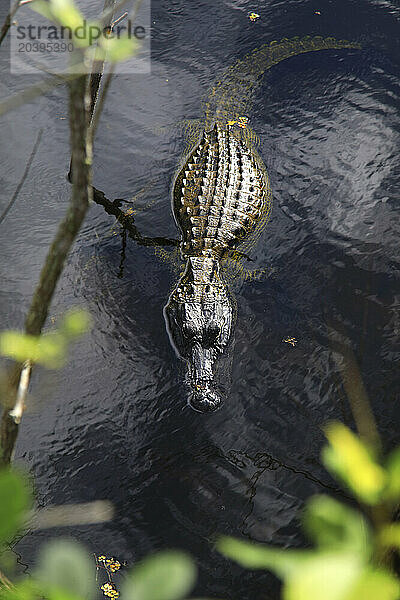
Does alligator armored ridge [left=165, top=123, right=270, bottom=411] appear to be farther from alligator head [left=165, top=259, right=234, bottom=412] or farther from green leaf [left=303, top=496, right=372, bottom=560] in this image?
green leaf [left=303, top=496, right=372, bottom=560]

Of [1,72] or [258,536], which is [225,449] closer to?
[258,536]

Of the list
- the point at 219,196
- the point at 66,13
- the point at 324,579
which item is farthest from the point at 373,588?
the point at 219,196

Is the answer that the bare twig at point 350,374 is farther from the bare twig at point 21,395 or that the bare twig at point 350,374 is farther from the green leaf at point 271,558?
the green leaf at point 271,558

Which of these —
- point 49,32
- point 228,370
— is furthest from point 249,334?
point 49,32

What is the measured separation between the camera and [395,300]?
163 inches

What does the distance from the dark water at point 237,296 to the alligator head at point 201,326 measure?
0.10 metres

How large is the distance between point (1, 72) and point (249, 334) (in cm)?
411

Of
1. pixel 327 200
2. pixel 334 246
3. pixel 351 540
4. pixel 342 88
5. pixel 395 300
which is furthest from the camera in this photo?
pixel 342 88

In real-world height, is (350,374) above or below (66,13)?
below

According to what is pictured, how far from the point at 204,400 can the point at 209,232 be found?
5.44 feet

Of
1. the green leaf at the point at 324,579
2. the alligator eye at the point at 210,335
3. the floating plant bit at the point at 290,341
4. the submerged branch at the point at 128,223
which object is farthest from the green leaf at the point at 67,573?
the submerged branch at the point at 128,223

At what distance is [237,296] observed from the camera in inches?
169

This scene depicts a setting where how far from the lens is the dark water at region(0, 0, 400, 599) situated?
3154 mm

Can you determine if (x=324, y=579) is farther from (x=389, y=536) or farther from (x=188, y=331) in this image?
(x=188, y=331)
